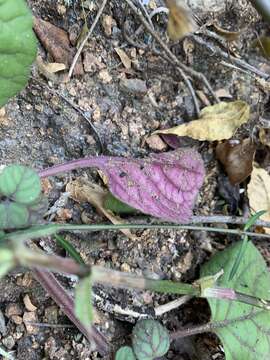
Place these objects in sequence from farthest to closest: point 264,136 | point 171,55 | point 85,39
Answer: point 264,136
point 171,55
point 85,39

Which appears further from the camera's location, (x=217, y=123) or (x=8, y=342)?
(x=217, y=123)

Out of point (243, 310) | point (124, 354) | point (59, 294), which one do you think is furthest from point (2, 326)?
point (243, 310)

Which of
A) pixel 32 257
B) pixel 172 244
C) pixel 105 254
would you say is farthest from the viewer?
pixel 172 244

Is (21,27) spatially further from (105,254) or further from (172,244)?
(172,244)

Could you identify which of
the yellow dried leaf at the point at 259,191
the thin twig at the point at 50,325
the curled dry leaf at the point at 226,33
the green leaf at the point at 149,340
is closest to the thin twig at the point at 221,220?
the yellow dried leaf at the point at 259,191

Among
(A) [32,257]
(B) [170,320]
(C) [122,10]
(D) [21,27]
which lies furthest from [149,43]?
(A) [32,257]

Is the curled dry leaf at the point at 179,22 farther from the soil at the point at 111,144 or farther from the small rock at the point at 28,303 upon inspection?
the small rock at the point at 28,303

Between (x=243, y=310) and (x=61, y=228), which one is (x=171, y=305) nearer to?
(x=243, y=310)
